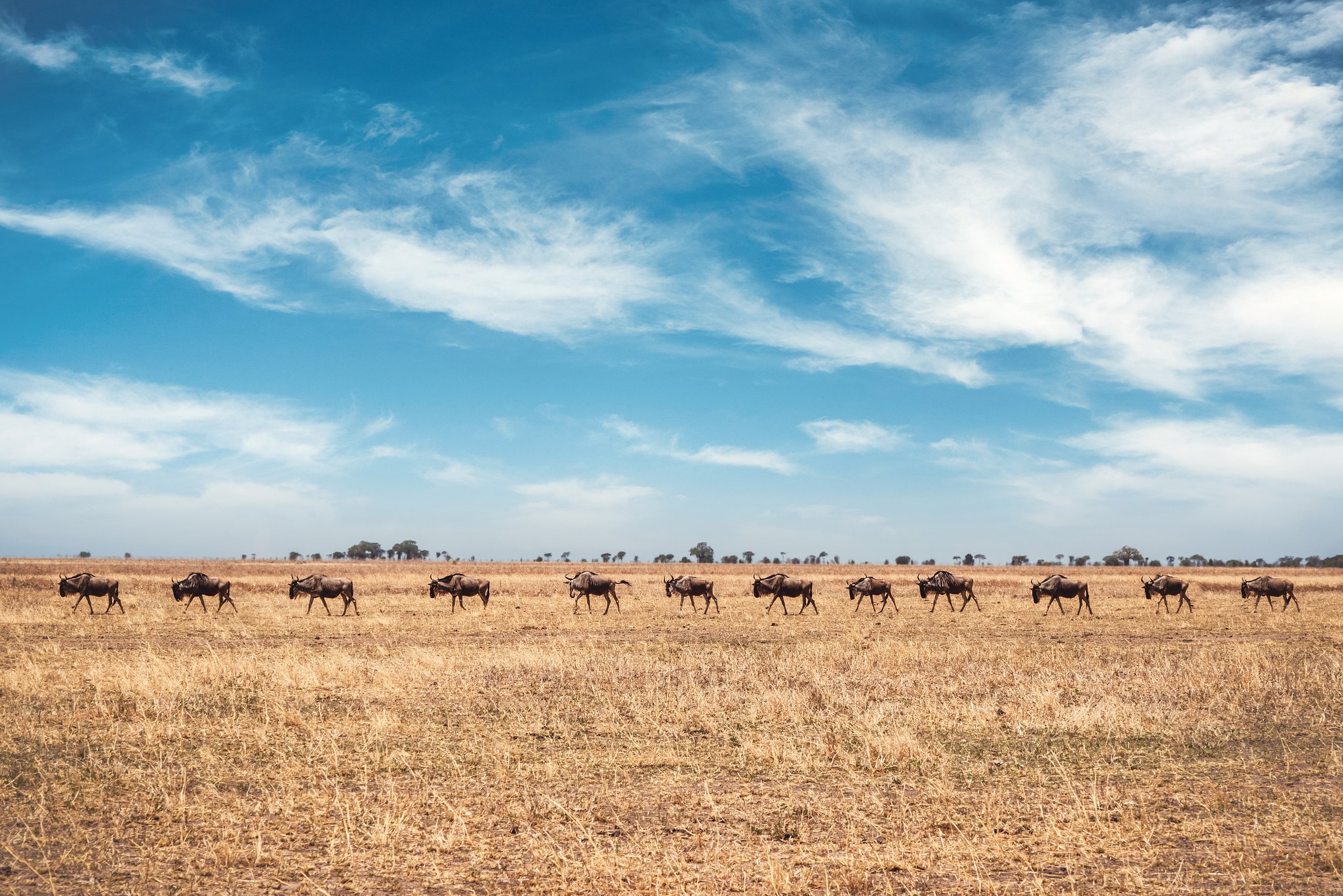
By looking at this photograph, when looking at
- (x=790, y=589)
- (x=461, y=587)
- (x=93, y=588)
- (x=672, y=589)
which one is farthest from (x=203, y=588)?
(x=790, y=589)

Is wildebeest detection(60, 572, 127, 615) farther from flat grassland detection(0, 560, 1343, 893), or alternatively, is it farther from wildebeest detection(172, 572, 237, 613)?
flat grassland detection(0, 560, 1343, 893)

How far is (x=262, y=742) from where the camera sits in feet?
37.6

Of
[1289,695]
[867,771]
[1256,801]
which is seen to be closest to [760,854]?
[867,771]

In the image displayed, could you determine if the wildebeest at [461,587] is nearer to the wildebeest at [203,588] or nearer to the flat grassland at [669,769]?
the wildebeest at [203,588]

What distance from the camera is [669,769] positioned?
1038cm

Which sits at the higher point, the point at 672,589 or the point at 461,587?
the point at 461,587

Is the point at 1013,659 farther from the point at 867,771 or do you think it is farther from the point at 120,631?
the point at 120,631

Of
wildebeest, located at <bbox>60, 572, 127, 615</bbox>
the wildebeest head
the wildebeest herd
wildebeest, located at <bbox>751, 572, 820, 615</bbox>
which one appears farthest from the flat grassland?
the wildebeest head

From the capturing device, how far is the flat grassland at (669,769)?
7086 millimetres

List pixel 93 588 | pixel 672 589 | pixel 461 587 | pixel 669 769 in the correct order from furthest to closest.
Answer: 1. pixel 672 589
2. pixel 461 587
3. pixel 93 588
4. pixel 669 769

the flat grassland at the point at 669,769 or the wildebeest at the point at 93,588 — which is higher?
the wildebeest at the point at 93,588

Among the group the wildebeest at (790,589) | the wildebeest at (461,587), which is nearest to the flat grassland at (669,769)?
the wildebeest at (790,589)

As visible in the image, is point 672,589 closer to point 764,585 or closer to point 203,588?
point 764,585

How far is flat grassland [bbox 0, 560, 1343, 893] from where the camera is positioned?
23.2ft
